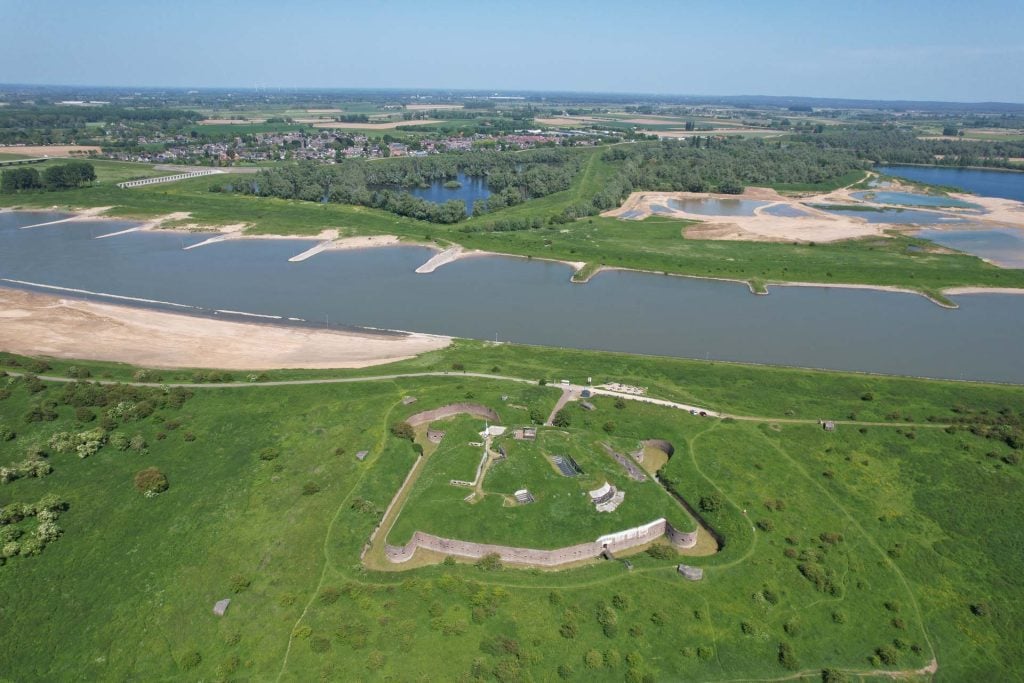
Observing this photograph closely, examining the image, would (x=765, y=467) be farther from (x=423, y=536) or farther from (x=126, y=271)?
(x=126, y=271)

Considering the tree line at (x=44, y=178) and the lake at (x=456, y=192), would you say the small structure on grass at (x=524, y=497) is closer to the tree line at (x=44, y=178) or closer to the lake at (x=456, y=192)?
the lake at (x=456, y=192)

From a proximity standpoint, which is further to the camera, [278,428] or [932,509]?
[278,428]

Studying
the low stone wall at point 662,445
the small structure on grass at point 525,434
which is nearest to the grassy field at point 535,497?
the small structure on grass at point 525,434

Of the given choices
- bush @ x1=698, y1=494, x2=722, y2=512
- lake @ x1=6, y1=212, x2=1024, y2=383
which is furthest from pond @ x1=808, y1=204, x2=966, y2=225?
bush @ x1=698, y1=494, x2=722, y2=512

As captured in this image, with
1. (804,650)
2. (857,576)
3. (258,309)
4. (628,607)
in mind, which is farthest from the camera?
(258,309)

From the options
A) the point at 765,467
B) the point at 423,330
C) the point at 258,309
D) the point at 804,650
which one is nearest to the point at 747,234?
the point at 423,330

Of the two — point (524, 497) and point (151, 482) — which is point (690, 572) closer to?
point (524, 497)
